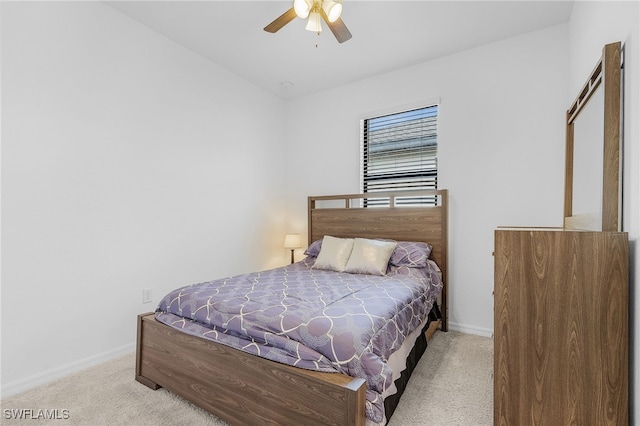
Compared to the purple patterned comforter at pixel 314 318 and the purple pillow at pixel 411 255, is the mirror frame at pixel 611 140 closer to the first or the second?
the purple patterned comforter at pixel 314 318

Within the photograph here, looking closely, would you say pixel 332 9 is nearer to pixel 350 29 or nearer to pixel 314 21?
pixel 314 21

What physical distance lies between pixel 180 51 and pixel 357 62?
171cm

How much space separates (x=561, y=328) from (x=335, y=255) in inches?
74.2

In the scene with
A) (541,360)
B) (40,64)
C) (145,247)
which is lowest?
(541,360)

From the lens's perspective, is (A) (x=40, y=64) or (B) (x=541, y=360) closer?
(B) (x=541, y=360)

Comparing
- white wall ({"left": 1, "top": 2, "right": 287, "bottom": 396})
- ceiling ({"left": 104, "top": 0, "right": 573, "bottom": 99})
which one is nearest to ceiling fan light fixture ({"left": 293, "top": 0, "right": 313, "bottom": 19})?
ceiling ({"left": 104, "top": 0, "right": 573, "bottom": 99})

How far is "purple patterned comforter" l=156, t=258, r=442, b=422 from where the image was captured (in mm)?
1362

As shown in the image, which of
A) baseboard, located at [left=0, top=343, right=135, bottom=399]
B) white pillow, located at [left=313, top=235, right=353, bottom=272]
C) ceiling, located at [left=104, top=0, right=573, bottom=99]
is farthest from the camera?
white pillow, located at [left=313, top=235, right=353, bottom=272]

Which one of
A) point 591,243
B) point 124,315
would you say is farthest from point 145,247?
point 591,243

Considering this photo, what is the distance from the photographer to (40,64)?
2.10 meters

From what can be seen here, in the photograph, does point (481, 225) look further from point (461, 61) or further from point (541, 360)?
point (541, 360)

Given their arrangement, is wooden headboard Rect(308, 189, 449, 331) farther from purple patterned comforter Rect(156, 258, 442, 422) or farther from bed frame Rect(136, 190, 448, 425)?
bed frame Rect(136, 190, 448, 425)

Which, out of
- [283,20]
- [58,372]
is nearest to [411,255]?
[283,20]

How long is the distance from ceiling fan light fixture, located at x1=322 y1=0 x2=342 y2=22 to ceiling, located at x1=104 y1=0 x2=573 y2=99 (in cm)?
38
